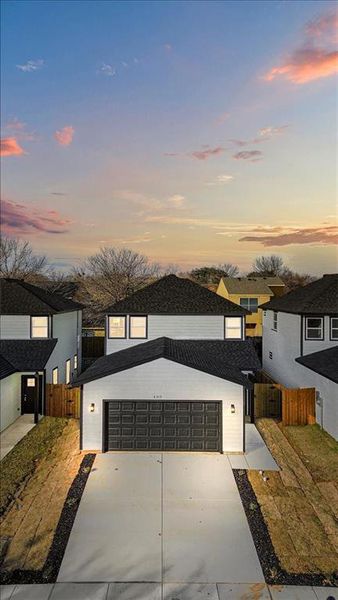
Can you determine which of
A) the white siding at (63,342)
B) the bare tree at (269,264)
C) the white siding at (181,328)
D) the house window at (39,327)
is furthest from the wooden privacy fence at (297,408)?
the bare tree at (269,264)

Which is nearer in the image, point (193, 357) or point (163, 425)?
point (163, 425)

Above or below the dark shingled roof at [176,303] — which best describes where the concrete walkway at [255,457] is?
below

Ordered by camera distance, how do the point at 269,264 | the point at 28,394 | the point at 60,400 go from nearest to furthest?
the point at 60,400
the point at 28,394
the point at 269,264

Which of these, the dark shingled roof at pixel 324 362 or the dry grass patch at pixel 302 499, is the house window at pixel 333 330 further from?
the dry grass patch at pixel 302 499

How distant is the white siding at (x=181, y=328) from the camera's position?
18.2 m

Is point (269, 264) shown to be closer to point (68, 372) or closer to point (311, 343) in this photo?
point (311, 343)

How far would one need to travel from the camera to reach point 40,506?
852 centimetres

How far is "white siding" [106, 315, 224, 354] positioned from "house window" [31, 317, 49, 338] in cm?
329

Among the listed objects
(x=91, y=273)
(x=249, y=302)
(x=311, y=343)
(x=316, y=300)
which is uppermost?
(x=91, y=273)

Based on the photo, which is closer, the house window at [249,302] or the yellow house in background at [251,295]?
the yellow house in background at [251,295]

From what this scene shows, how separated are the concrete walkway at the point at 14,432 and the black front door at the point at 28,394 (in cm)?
37

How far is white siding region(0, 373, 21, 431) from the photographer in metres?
13.8

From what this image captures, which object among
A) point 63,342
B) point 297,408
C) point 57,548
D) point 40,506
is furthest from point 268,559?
point 63,342

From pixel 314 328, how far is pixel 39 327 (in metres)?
14.5
